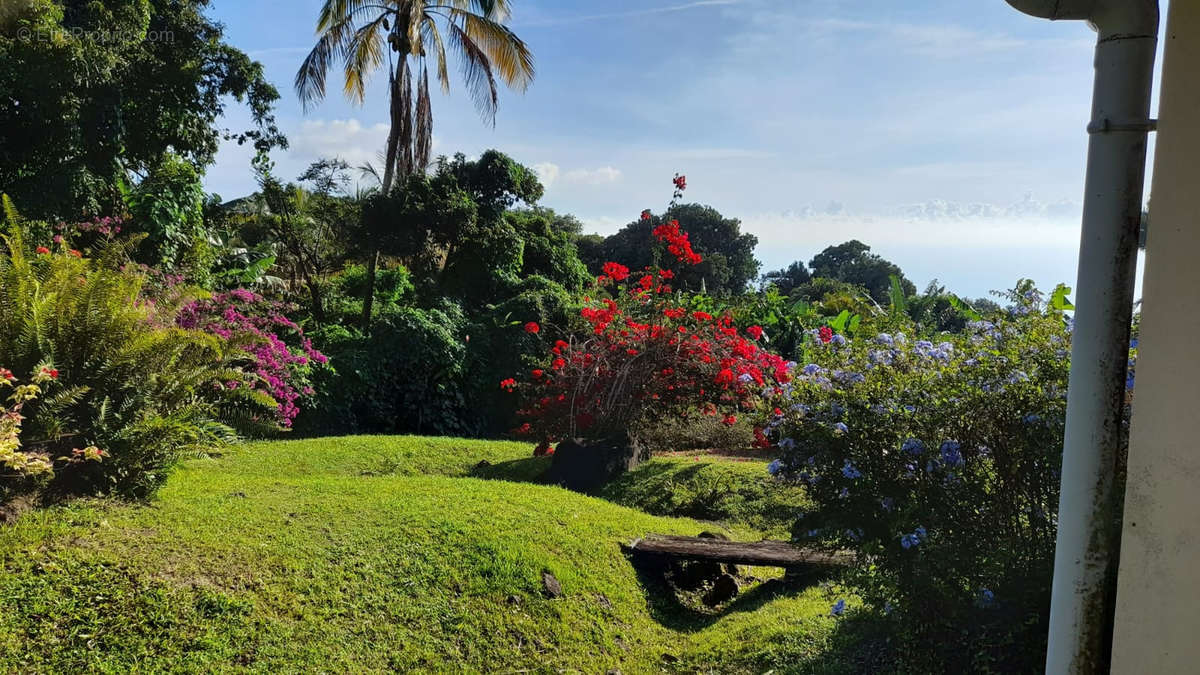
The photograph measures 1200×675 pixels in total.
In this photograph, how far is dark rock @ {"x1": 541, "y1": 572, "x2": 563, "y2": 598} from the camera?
4.70 m

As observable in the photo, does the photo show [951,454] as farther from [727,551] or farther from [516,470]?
[516,470]

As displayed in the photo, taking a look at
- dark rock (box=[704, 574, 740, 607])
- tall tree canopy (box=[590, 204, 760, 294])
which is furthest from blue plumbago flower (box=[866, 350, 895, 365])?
tall tree canopy (box=[590, 204, 760, 294])

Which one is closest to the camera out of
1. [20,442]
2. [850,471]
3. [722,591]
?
[850,471]

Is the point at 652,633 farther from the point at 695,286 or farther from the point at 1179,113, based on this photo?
the point at 695,286

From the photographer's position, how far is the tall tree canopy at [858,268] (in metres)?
43.6

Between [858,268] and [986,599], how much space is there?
45300mm

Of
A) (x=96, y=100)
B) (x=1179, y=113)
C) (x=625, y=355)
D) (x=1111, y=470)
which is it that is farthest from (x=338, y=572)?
(x=96, y=100)

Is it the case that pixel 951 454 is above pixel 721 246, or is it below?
below

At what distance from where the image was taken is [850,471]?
360 cm

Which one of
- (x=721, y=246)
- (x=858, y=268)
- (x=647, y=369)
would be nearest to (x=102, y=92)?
(x=647, y=369)

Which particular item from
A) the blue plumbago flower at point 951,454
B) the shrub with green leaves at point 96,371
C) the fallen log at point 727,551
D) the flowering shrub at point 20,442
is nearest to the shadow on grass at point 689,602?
the fallen log at point 727,551

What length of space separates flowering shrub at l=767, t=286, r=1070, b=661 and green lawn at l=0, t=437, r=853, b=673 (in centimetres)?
75

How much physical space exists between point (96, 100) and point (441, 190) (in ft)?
18.5

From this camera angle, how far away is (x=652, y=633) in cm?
479
